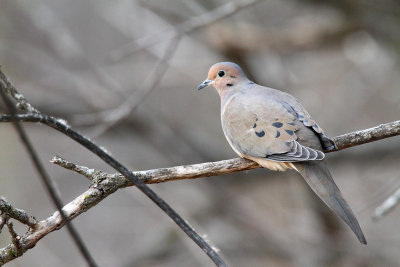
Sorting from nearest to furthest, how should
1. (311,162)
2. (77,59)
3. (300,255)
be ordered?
(311,162)
(300,255)
(77,59)

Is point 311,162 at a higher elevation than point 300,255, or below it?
below

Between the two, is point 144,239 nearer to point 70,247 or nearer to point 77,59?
point 70,247

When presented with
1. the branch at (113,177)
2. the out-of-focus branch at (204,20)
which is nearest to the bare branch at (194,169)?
the branch at (113,177)

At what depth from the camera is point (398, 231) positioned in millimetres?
5934

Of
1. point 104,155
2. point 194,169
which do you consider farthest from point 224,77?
point 104,155

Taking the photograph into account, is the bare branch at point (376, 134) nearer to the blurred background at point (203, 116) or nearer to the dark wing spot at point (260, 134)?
the dark wing spot at point (260, 134)

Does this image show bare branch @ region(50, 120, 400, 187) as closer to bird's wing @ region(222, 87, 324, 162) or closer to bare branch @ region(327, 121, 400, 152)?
bare branch @ region(327, 121, 400, 152)

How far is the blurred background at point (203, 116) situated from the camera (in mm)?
5246

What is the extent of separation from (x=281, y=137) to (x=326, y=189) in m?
0.43

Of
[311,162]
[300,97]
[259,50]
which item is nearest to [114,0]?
[259,50]

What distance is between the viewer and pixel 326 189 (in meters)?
2.72

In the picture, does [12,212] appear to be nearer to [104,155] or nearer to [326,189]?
[104,155]

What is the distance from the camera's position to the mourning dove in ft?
8.99

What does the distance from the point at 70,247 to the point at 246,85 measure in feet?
13.1
